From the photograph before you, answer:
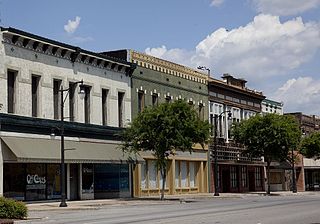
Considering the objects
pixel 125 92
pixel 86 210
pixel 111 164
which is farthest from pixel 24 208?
pixel 125 92

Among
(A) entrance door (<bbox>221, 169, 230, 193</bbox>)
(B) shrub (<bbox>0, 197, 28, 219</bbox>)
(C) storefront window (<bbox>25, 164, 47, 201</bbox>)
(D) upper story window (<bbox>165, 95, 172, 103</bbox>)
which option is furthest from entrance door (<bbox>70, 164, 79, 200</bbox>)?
(A) entrance door (<bbox>221, 169, 230, 193</bbox>)

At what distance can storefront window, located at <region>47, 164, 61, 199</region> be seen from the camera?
131 ft

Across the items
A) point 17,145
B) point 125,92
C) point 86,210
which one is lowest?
point 86,210

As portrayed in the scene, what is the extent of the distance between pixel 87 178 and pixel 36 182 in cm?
537

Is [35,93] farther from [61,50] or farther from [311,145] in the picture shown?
[311,145]

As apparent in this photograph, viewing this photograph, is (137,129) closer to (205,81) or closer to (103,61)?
(103,61)

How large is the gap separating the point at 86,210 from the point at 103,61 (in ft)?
49.7

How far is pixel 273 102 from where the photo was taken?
77.2 metres

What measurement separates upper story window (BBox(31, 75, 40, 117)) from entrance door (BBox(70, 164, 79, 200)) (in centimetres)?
511

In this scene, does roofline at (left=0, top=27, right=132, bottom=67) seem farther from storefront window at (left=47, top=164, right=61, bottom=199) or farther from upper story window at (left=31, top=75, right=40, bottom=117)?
storefront window at (left=47, top=164, right=61, bottom=199)

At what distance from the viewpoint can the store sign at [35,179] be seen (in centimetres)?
3809

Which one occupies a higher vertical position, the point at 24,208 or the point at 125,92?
the point at 125,92

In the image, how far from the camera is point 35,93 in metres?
39.0

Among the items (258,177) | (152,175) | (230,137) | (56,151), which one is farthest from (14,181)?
(258,177)
